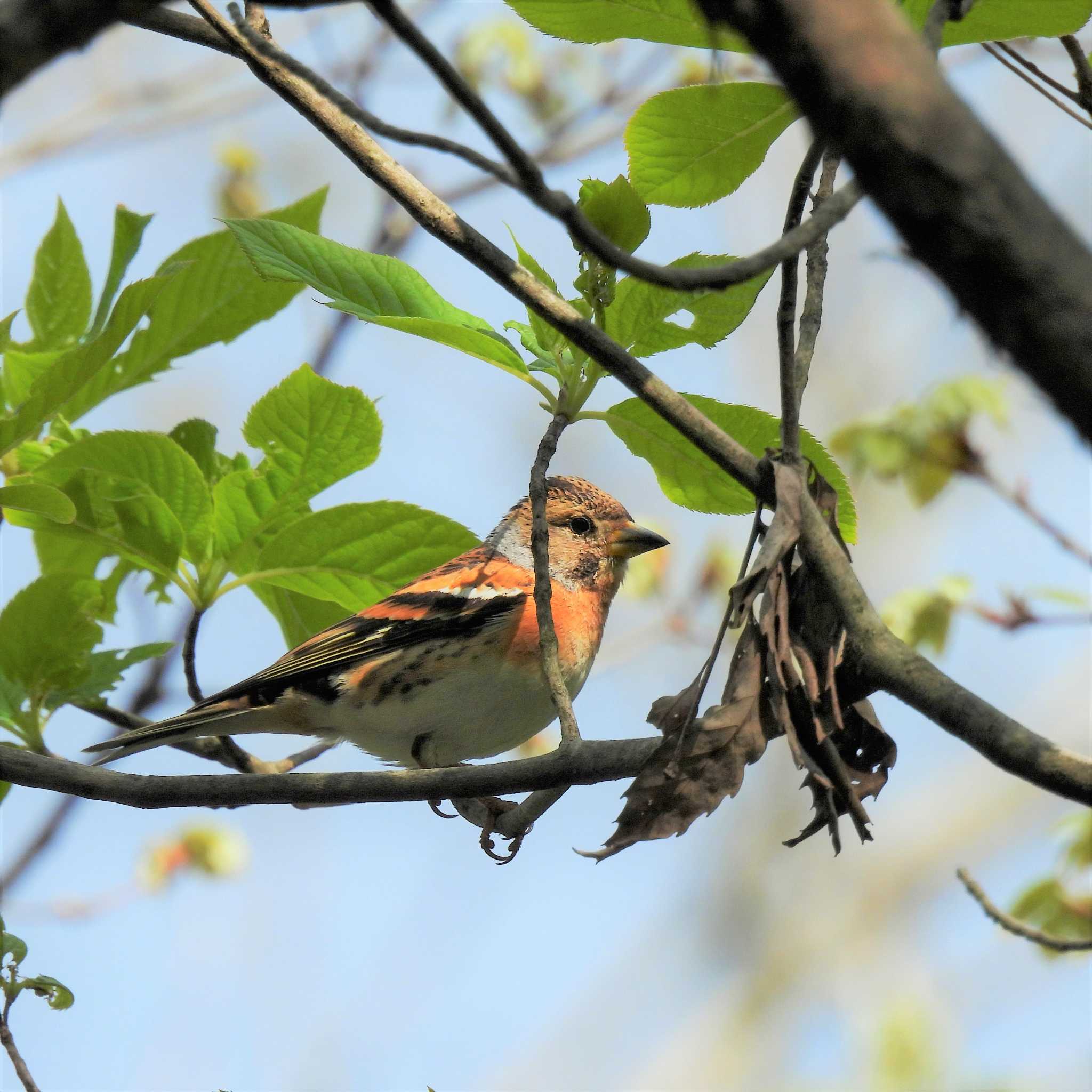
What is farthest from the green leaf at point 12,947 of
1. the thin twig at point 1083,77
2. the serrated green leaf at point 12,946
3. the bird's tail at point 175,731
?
the thin twig at point 1083,77

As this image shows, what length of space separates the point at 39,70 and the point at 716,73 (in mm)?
1117

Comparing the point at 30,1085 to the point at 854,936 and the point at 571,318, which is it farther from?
the point at 854,936

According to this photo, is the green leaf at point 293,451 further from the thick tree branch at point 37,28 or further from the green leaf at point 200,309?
the thick tree branch at point 37,28

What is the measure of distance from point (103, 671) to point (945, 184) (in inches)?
106

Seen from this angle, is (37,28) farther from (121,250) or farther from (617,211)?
(121,250)

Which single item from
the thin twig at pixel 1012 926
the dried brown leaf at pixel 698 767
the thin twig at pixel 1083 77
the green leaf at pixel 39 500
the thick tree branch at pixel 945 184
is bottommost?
the thin twig at pixel 1012 926

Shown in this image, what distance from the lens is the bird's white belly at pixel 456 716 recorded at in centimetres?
436

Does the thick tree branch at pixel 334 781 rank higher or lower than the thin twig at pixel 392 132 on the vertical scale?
lower

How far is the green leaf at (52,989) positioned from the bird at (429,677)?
4.97 feet

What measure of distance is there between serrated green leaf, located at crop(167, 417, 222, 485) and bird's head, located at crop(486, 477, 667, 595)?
1874 millimetres

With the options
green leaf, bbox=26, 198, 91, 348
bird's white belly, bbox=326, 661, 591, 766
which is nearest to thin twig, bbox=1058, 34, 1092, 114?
bird's white belly, bbox=326, 661, 591, 766

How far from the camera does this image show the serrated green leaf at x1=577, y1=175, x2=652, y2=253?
240 cm

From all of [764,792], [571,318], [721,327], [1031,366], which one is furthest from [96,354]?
[764,792]

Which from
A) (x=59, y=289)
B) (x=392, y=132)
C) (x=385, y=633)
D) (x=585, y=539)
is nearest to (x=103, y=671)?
(x=59, y=289)
